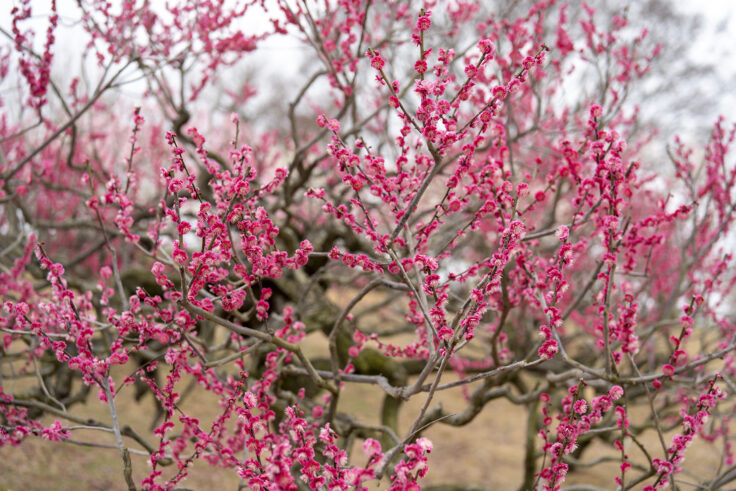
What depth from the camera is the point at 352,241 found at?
248 inches

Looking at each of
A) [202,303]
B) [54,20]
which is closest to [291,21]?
[54,20]

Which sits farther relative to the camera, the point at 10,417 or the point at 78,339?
the point at 10,417

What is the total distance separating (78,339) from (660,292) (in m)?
7.69

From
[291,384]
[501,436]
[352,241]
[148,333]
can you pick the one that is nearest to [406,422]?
[501,436]

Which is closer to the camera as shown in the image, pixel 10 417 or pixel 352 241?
pixel 10 417

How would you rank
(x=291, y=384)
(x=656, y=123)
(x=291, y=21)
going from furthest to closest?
(x=656, y=123) → (x=291, y=384) → (x=291, y=21)

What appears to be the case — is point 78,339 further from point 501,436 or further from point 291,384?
point 501,436

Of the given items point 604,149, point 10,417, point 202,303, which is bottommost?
point 10,417

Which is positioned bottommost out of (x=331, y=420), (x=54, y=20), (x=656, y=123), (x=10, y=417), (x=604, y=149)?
(x=10, y=417)

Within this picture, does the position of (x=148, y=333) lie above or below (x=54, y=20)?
below

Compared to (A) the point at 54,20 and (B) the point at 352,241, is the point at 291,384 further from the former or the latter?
(A) the point at 54,20

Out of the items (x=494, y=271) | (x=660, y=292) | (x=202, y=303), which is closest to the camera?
(x=494, y=271)

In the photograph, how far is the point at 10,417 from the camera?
2.62 m

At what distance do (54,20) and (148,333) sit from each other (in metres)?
2.40
